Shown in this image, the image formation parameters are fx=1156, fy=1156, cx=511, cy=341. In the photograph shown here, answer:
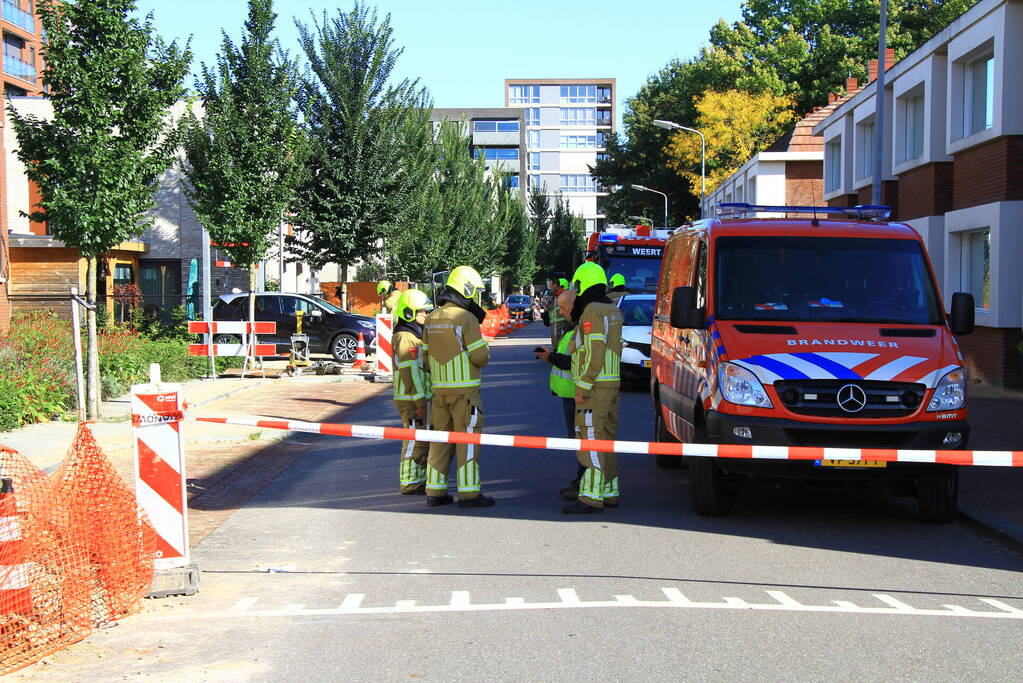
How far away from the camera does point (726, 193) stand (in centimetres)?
5972

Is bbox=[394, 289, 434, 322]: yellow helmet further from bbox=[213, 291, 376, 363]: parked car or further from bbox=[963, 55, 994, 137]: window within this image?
bbox=[213, 291, 376, 363]: parked car

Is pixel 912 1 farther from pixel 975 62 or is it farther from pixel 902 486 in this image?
pixel 902 486

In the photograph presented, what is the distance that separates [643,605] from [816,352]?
272 centimetres

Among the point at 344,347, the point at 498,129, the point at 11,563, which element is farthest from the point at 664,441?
the point at 498,129

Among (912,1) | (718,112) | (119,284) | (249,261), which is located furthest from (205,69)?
(912,1)

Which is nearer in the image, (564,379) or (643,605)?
(643,605)

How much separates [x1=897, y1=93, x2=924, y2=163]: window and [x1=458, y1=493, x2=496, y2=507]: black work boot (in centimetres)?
1862

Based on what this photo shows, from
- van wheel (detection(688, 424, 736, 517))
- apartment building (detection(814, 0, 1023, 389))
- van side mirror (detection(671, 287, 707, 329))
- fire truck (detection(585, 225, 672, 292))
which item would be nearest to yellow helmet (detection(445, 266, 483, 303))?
van side mirror (detection(671, 287, 707, 329))

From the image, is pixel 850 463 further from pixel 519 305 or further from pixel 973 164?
pixel 519 305

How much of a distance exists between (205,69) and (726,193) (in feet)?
133

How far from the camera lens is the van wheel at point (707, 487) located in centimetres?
852

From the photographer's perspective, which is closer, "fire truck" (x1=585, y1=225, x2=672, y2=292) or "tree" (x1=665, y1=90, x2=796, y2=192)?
"fire truck" (x1=585, y1=225, x2=672, y2=292)

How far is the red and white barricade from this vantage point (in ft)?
68.5

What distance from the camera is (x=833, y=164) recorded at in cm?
3497
